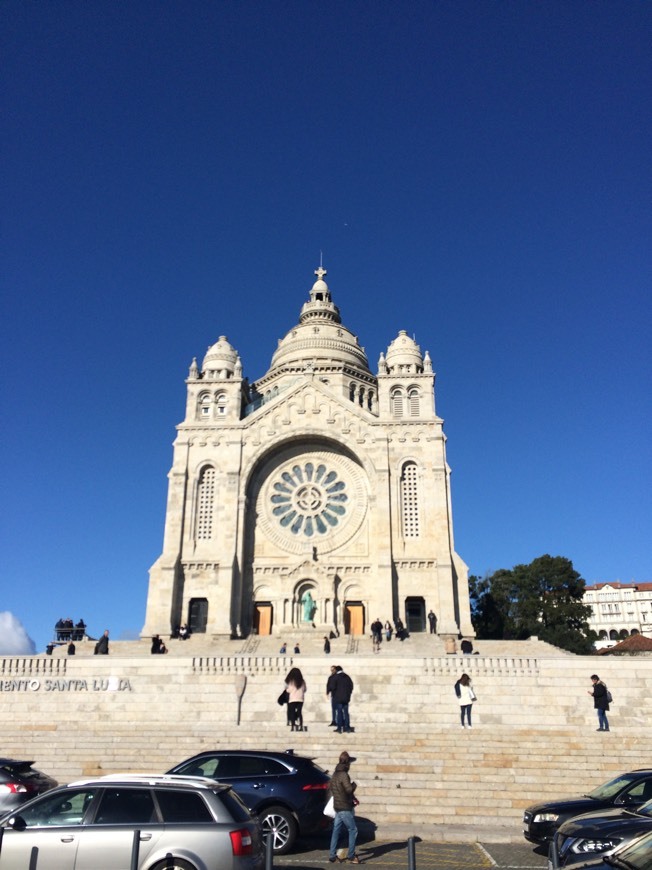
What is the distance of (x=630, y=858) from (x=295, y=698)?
1451cm

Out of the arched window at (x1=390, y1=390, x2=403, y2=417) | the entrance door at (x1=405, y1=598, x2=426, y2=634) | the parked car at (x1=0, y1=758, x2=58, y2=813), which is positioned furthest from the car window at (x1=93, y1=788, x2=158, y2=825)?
the arched window at (x1=390, y1=390, x2=403, y2=417)

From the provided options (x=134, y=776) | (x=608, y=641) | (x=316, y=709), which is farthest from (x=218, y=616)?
(x=608, y=641)

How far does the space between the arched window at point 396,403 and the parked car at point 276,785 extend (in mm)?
32697

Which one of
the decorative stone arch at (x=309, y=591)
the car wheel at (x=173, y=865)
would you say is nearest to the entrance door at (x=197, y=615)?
the decorative stone arch at (x=309, y=591)

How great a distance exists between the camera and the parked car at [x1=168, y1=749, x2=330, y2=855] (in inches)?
463

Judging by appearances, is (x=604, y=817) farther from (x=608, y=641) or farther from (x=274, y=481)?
(x=608, y=641)

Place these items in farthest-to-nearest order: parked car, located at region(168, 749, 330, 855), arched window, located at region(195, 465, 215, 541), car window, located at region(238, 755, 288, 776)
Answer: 1. arched window, located at region(195, 465, 215, 541)
2. car window, located at region(238, 755, 288, 776)
3. parked car, located at region(168, 749, 330, 855)

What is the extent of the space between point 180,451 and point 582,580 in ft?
106

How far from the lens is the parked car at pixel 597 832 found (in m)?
9.27

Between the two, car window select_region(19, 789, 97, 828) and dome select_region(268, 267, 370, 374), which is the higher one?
dome select_region(268, 267, 370, 374)

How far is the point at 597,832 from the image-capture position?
9516mm

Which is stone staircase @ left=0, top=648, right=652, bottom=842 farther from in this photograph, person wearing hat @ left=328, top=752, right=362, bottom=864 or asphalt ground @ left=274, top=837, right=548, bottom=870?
person wearing hat @ left=328, top=752, right=362, bottom=864

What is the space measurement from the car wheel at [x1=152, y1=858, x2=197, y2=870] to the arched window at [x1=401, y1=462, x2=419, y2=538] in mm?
32966

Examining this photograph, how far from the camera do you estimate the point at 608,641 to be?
106062 mm
